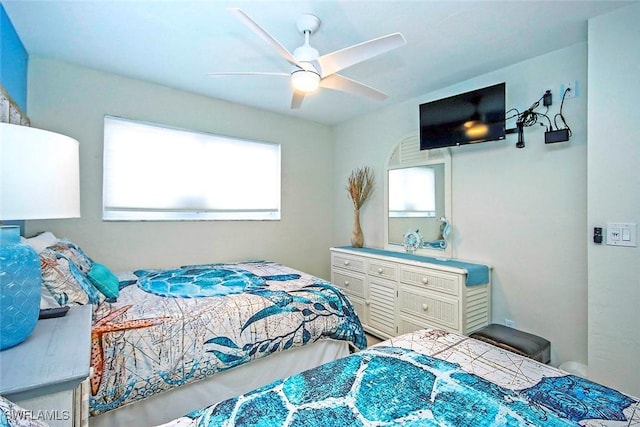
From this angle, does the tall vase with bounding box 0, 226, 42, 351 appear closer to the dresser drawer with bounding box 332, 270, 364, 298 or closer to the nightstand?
the nightstand

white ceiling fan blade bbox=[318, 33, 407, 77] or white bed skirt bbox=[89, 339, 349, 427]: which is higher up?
white ceiling fan blade bbox=[318, 33, 407, 77]

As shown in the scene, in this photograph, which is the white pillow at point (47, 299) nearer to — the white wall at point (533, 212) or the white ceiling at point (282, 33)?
the white ceiling at point (282, 33)

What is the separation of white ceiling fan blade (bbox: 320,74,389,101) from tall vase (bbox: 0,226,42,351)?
5.78 ft

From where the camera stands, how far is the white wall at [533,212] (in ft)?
6.84

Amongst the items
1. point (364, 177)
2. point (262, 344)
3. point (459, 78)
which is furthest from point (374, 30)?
point (262, 344)

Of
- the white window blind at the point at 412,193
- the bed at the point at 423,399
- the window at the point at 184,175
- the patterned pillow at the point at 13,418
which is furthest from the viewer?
the white window blind at the point at 412,193

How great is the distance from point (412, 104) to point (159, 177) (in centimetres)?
273

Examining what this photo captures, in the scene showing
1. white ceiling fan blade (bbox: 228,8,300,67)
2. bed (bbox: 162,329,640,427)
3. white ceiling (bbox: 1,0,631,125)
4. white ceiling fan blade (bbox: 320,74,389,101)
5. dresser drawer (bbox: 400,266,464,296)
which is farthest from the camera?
dresser drawer (bbox: 400,266,464,296)

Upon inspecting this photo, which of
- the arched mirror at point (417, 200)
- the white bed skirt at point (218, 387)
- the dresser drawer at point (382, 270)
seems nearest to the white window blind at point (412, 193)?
the arched mirror at point (417, 200)

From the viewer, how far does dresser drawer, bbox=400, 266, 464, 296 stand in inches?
91.1

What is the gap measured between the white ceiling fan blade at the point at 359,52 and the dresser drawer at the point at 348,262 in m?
1.97

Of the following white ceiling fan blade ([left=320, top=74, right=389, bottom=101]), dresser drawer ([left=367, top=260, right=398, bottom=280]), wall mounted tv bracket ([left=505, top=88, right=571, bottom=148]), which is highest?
white ceiling fan blade ([left=320, top=74, right=389, bottom=101])

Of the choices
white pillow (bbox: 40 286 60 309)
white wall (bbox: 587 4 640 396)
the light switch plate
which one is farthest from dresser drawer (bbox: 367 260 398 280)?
white pillow (bbox: 40 286 60 309)

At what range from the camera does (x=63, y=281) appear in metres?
1.44
